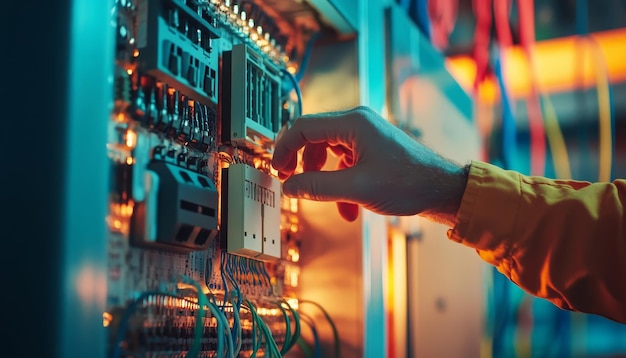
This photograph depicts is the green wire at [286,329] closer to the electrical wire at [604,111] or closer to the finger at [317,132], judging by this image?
the finger at [317,132]

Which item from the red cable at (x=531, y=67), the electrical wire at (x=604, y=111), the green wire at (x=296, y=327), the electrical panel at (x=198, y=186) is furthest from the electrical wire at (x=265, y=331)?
the electrical wire at (x=604, y=111)

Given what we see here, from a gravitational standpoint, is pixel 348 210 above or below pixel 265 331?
above

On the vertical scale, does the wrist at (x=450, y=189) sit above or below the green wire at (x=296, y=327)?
above

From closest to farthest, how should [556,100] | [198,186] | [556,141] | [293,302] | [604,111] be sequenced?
[198,186], [293,302], [604,111], [556,141], [556,100]

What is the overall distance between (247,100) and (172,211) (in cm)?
28

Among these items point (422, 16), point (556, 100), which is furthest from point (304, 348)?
point (556, 100)

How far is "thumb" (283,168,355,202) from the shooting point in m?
0.96

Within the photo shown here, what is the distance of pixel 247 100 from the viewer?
3.25 ft

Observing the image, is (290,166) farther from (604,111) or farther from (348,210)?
(604,111)

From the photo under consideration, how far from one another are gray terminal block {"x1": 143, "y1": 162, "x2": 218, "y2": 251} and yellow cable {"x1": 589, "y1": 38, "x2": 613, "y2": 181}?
156 cm

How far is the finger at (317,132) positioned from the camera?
38.8 inches

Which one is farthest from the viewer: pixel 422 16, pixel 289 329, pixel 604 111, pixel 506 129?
pixel 604 111

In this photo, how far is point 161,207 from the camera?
0.76 m

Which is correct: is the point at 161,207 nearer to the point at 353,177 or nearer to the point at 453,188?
the point at 353,177
